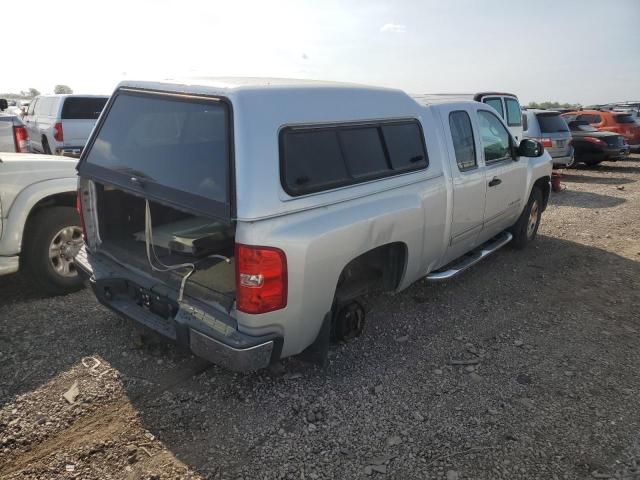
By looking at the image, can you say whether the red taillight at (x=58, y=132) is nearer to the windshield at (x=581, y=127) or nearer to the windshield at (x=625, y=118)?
the windshield at (x=581, y=127)

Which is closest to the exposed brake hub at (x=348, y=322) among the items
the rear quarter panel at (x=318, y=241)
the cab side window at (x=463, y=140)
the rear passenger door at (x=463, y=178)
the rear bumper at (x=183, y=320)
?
the rear quarter panel at (x=318, y=241)

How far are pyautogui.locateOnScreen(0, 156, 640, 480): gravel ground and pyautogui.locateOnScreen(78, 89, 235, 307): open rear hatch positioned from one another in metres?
0.69

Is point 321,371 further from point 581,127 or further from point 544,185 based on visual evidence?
point 581,127

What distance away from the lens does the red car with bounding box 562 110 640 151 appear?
51.1 feet

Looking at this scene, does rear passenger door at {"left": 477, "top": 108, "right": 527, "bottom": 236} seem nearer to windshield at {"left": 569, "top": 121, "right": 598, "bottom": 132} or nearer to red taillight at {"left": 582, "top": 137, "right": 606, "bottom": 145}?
red taillight at {"left": 582, "top": 137, "right": 606, "bottom": 145}

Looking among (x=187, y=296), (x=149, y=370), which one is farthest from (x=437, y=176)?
(x=149, y=370)

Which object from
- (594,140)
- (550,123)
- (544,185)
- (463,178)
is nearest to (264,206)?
(463,178)

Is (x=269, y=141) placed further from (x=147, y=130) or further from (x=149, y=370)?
(x=149, y=370)

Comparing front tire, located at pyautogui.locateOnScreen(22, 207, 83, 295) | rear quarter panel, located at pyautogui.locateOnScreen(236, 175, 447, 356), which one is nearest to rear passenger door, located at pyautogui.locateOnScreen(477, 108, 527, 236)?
rear quarter panel, located at pyautogui.locateOnScreen(236, 175, 447, 356)

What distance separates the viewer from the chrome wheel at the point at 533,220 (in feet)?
20.6

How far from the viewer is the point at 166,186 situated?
9.87 feet

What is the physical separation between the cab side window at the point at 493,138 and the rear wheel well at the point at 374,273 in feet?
5.66

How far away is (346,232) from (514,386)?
1591 millimetres

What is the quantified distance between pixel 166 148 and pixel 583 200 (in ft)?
29.2
